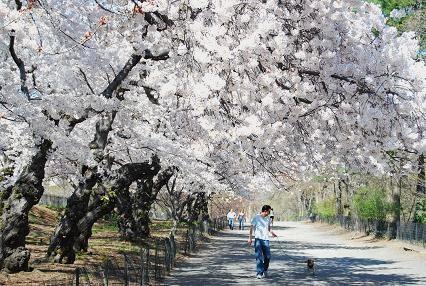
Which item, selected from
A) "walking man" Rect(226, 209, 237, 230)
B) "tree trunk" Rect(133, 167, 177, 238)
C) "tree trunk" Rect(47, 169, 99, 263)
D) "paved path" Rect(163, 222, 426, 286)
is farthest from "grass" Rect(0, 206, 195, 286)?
"walking man" Rect(226, 209, 237, 230)

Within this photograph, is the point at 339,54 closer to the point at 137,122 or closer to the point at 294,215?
the point at 137,122

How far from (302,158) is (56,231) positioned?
24.5 feet

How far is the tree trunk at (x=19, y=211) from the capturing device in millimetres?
Answer: 13914

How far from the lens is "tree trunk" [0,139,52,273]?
13.9m

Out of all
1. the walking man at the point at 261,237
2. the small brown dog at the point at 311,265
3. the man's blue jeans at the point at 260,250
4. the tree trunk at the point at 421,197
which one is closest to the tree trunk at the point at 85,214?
the walking man at the point at 261,237

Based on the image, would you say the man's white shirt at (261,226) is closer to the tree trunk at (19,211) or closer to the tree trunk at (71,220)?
the tree trunk at (71,220)

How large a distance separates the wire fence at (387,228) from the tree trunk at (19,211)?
21.4 metres

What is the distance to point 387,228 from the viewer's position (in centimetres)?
3944

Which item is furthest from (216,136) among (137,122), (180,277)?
(137,122)

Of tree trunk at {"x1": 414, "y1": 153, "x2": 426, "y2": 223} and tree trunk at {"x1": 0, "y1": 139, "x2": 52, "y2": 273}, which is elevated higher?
tree trunk at {"x1": 414, "y1": 153, "x2": 426, "y2": 223}

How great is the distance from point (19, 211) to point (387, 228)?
30.2 m

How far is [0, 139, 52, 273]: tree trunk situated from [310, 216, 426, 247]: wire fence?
70.2 feet

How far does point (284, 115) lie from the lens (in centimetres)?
1230

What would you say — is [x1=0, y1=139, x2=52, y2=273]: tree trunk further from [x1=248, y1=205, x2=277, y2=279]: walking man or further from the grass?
[x1=248, y1=205, x2=277, y2=279]: walking man
